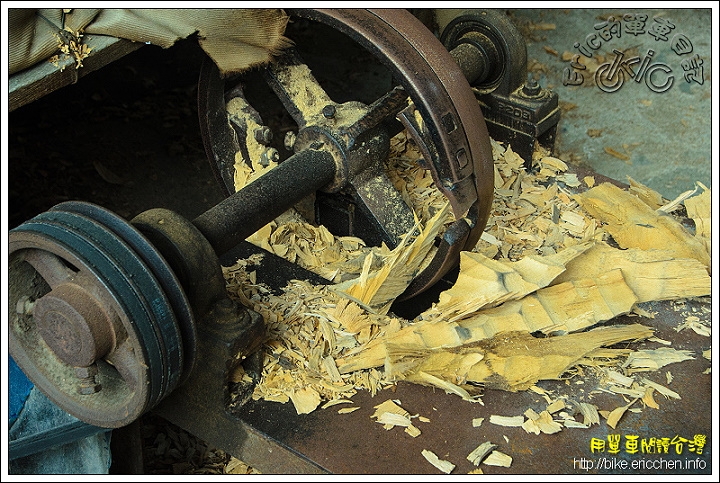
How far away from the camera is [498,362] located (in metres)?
2.29

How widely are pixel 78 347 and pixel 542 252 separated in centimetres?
163

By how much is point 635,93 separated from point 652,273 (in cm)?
250

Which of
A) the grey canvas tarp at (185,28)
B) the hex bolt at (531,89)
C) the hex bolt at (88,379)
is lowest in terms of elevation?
the hex bolt at (88,379)

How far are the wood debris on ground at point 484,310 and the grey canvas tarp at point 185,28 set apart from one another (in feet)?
2.51

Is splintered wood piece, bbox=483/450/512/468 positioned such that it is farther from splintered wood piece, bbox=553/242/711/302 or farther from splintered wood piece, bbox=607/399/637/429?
splintered wood piece, bbox=553/242/711/302

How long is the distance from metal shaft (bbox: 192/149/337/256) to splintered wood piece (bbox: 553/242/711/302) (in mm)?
874

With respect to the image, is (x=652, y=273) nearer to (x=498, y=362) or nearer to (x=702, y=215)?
(x=702, y=215)

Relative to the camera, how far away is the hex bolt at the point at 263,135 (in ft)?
9.65

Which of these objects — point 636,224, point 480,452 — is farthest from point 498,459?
point 636,224

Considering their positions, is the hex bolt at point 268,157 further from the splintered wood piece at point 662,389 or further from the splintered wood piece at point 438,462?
the splintered wood piece at point 662,389

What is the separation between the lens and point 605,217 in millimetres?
2877

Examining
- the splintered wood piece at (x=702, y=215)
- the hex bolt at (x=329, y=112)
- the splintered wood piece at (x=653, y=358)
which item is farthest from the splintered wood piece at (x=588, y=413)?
the hex bolt at (x=329, y=112)

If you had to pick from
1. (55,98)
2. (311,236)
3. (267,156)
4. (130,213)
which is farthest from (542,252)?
(55,98)

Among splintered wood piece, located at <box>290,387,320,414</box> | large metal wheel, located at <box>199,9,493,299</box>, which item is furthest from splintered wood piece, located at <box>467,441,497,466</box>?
large metal wheel, located at <box>199,9,493,299</box>
